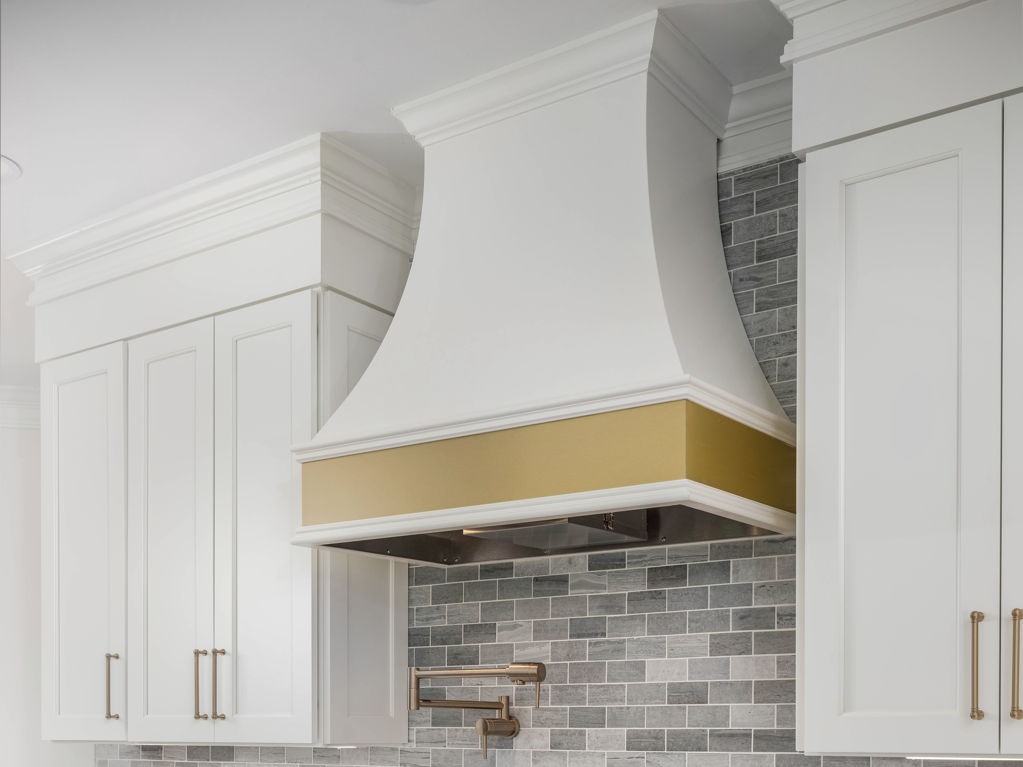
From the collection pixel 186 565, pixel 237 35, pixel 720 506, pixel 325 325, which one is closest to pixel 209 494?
pixel 186 565

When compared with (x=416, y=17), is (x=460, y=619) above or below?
below

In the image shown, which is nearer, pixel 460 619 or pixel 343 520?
pixel 343 520

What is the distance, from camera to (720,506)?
1979mm

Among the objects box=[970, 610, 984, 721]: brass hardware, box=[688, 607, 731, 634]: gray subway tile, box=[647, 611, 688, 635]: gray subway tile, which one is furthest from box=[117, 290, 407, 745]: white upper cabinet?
box=[970, 610, 984, 721]: brass hardware

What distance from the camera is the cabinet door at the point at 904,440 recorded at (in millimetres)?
1770

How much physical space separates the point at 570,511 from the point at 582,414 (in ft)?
0.56

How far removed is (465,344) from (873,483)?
0.85 m

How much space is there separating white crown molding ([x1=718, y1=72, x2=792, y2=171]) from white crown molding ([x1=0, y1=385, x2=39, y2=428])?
3.42m

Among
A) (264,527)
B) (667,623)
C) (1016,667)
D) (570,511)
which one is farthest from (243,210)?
(1016,667)

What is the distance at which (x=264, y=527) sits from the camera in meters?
2.77

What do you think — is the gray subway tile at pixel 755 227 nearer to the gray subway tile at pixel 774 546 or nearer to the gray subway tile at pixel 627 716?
the gray subway tile at pixel 774 546

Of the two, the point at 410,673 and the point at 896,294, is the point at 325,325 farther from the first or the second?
the point at 896,294

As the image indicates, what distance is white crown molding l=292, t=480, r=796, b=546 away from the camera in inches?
76.3

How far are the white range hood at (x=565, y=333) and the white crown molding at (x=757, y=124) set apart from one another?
1.5 inches
